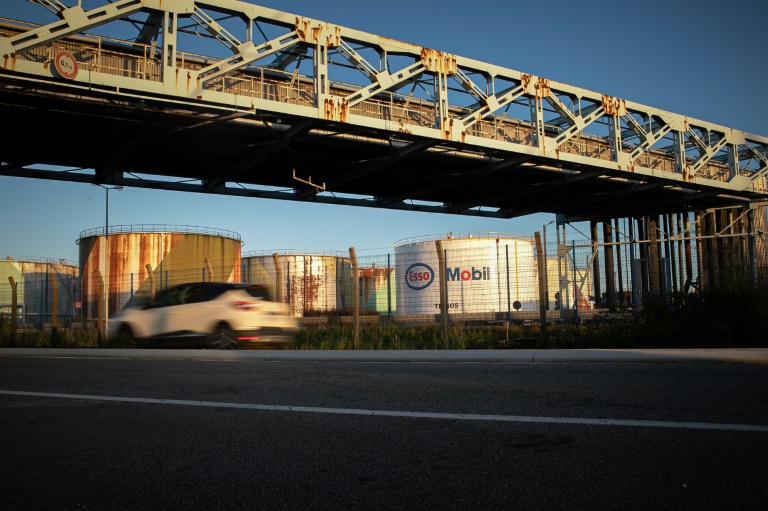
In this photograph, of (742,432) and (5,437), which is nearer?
(742,432)

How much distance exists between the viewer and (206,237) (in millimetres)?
36875

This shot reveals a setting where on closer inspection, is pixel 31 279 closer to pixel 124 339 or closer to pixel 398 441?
pixel 124 339

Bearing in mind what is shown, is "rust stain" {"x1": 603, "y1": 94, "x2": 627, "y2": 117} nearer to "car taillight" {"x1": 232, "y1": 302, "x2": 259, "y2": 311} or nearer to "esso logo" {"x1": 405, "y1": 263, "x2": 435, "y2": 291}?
"esso logo" {"x1": 405, "y1": 263, "x2": 435, "y2": 291}

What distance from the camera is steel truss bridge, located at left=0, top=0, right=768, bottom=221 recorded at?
51.6 feet

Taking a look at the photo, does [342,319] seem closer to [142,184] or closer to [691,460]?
[142,184]

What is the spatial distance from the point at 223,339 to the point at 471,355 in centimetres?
552

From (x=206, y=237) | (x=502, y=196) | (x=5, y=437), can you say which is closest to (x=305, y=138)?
(x=502, y=196)

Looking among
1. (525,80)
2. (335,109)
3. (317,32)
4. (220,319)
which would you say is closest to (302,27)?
(317,32)

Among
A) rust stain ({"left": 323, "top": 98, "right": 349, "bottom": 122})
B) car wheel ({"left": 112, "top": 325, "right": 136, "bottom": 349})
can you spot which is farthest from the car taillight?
rust stain ({"left": 323, "top": 98, "right": 349, "bottom": 122})

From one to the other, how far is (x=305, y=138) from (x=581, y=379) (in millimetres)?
14036

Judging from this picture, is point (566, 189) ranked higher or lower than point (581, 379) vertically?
higher

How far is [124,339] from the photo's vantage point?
47.0 ft

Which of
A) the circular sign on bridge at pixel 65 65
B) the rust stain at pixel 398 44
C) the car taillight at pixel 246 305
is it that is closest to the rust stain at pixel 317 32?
the rust stain at pixel 398 44

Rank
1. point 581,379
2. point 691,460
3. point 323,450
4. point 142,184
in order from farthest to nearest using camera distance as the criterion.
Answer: point 142,184, point 581,379, point 323,450, point 691,460
